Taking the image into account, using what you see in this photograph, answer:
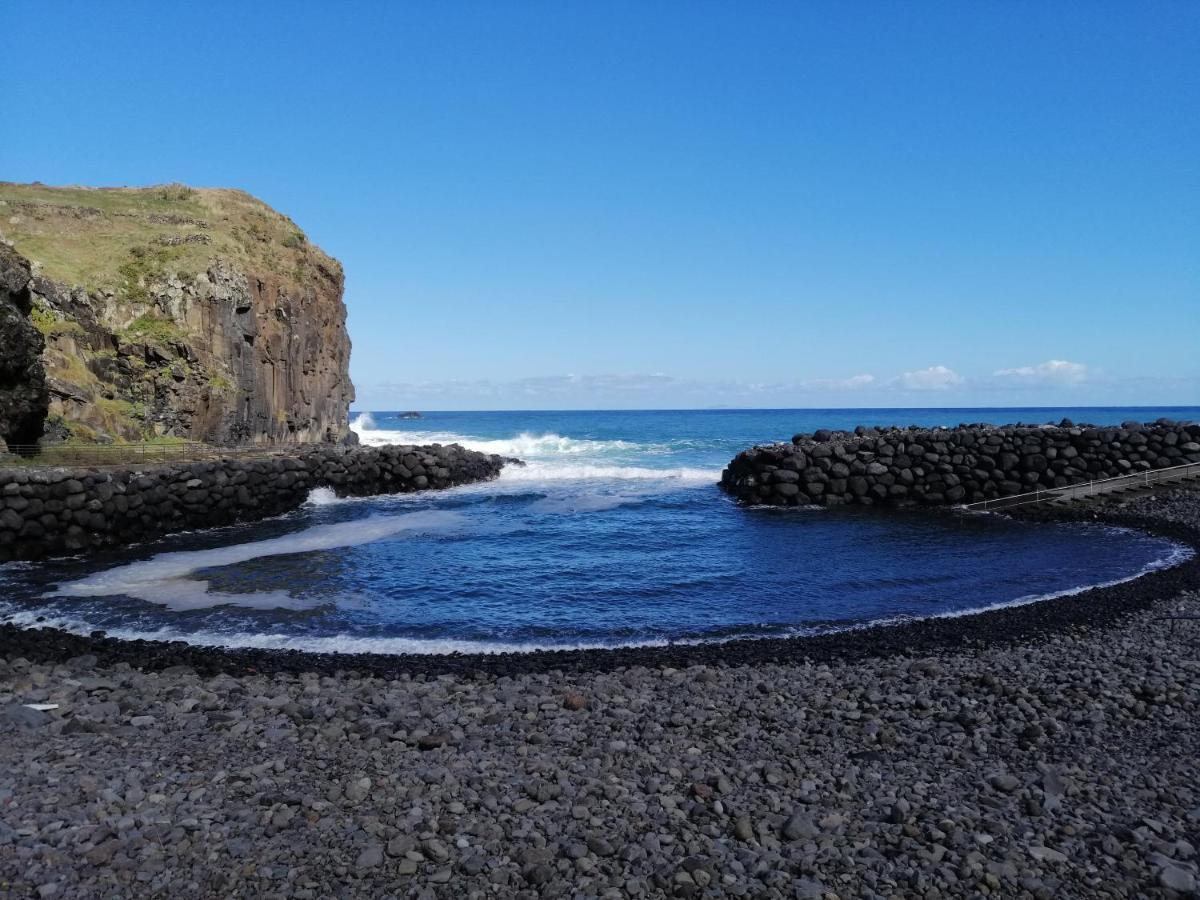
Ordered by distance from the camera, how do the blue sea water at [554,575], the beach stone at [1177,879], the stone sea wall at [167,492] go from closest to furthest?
1. the beach stone at [1177,879]
2. the blue sea water at [554,575]
3. the stone sea wall at [167,492]

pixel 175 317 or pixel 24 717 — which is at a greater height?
pixel 175 317

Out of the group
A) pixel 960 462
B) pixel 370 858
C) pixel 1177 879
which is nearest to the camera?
pixel 1177 879

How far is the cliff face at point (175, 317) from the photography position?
3158cm

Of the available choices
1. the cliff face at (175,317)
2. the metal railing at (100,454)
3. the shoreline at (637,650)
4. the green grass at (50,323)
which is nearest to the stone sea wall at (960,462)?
the shoreline at (637,650)

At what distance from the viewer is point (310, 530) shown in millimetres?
24344

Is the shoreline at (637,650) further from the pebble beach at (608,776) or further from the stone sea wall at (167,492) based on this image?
the stone sea wall at (167,492)

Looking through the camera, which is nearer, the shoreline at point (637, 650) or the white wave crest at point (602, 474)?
the shoreline at point (637, 650)

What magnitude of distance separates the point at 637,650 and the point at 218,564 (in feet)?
39.9

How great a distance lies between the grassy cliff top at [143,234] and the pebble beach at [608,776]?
1225 inches

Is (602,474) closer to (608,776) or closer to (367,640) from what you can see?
(367,640)

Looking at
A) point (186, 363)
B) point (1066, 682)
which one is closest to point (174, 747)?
point (1066, 682)

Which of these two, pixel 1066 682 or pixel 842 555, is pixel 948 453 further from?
pixel 1066 682

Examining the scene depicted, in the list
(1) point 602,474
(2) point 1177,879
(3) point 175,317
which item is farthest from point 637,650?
(3) point 175,317

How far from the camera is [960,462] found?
29.2 m
